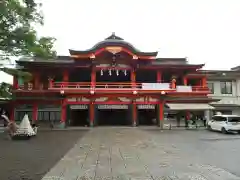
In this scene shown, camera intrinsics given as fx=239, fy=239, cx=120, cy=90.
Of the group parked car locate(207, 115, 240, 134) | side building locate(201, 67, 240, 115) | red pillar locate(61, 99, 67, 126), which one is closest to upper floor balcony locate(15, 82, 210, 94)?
red pillar locate(61, 99, 67, 126)

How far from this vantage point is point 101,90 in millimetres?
25547

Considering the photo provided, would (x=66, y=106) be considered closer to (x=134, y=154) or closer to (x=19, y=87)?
(x=19, y=87)

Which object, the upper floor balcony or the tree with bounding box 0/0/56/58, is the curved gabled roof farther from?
the tree with bounding box 0/0/56/58

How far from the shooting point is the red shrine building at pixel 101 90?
26078 mm

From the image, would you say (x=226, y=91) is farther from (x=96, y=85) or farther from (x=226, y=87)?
(x=96, y=85)

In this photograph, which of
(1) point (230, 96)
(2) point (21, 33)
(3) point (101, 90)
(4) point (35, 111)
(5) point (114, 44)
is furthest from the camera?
(1) point (230, 96)

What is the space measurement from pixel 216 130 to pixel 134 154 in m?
15.5

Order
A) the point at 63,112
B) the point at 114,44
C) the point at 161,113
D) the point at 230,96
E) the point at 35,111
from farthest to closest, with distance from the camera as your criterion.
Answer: the point at 230,96, the point at 161,113, the point at 114,44, the point at 35,111, the point at 63,112

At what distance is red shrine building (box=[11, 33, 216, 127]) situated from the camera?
26078mm

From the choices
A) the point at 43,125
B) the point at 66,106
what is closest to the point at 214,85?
the point at 66,106

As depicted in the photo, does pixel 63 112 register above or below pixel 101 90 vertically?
below

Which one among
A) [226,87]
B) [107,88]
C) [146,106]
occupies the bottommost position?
[146,106]

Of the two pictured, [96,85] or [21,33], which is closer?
[21,33]

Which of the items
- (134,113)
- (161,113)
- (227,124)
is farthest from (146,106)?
(227,124)
